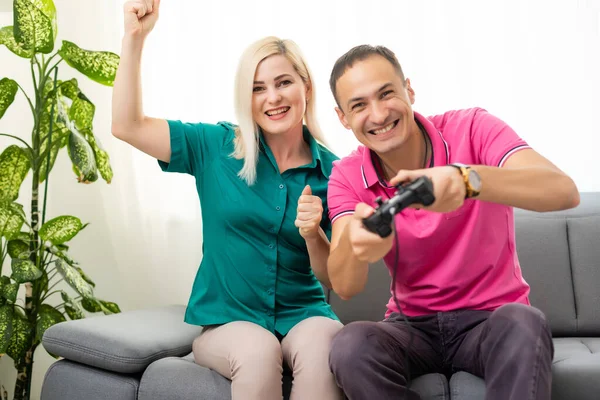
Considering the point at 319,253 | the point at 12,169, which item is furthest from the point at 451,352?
the point at 12,169

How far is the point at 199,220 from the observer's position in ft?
9.05

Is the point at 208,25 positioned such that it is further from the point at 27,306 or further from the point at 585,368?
the point at 585,368

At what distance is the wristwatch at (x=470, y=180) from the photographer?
1229 mm

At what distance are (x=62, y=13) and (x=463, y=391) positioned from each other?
2.28 meters

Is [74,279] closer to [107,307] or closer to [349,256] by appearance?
[107,307]

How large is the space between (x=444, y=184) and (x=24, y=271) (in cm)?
156

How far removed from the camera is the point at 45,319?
7.50 ft

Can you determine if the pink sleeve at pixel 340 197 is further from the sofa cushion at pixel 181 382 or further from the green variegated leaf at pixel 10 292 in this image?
the green variegated leaf at pixel 10 292

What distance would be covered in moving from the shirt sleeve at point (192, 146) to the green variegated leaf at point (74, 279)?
24.7 inches

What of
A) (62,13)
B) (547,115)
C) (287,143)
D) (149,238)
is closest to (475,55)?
(547,115)

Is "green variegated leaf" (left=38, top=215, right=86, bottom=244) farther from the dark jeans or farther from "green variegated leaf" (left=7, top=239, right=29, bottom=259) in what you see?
the dark jeans

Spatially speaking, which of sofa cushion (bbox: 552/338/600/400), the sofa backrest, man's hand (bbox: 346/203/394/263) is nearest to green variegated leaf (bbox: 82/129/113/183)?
the sofa backrest

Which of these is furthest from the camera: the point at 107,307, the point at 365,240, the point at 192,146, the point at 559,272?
the point at 107,307

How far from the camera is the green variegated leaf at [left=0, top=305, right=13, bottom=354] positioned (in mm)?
2168
